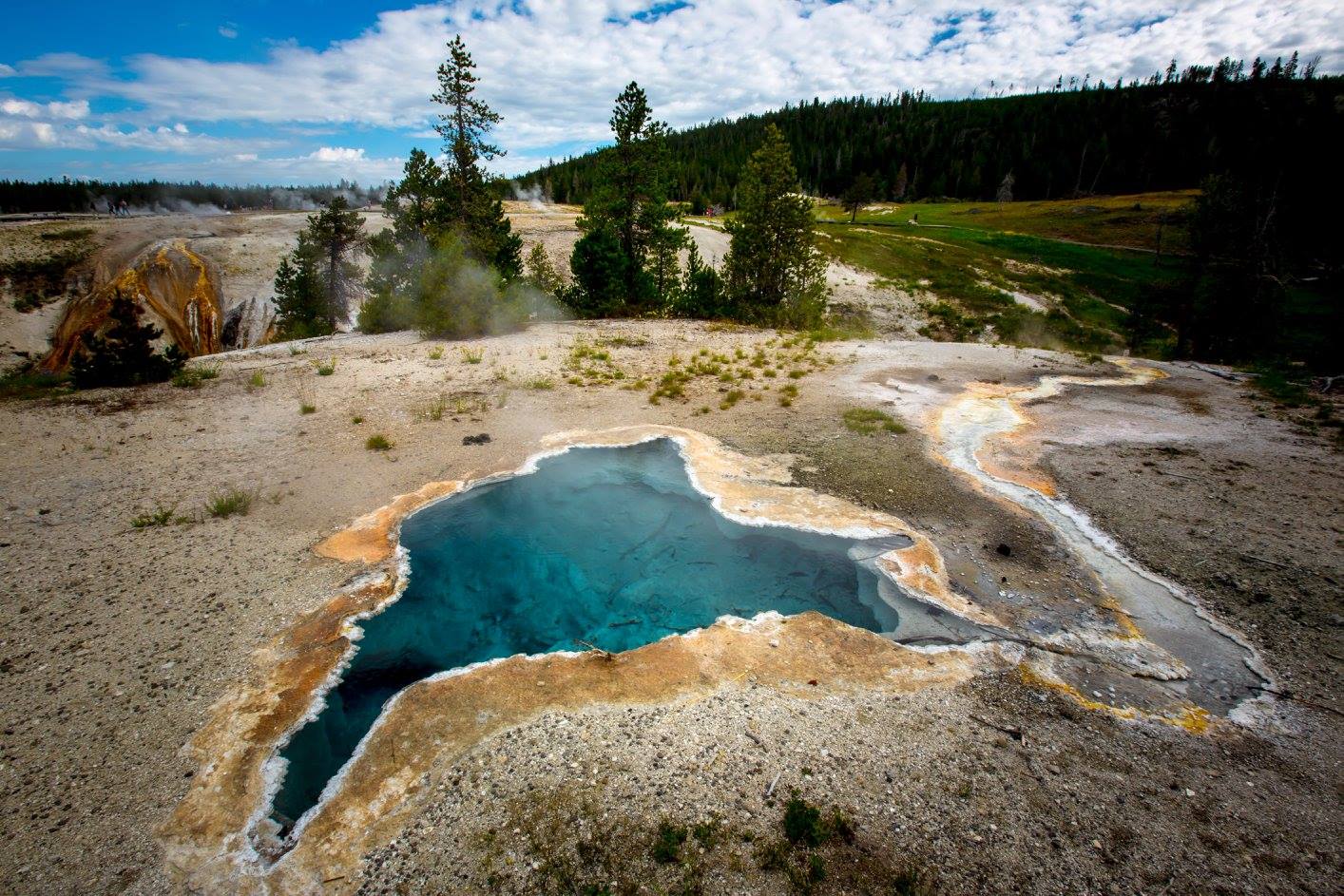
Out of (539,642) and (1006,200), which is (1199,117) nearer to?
(1006,200)

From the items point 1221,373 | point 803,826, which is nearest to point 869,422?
point 803,826

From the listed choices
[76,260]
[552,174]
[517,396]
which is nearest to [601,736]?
[517,396]

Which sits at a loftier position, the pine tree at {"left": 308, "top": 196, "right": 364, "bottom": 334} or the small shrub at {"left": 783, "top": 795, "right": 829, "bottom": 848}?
the pine tree at {"left": 308, "top": 196, "right": 364, "bottom": 334}

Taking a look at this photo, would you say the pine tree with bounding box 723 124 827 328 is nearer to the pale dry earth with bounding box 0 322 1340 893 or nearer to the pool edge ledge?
the pale dry earth with bounding box 0 322 1340 893

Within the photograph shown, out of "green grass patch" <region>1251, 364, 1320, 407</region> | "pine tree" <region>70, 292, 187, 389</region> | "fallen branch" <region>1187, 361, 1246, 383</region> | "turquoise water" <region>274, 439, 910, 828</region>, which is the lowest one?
"turquoise water" <region>274, 439, 910, 828</region>

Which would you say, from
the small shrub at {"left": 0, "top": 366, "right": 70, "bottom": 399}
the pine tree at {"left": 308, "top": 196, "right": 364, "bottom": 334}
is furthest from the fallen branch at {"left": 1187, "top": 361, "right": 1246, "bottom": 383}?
the pine tree at {"left": 308, "top": 196, "right": 364, "bottom": 334}

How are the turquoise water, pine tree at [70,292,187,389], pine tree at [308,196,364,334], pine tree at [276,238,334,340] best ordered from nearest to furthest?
the turquoise water, pine tree at [70,292,187,389], pine tree at [276,238,334,340], pine tree at [308,196,364,334]
